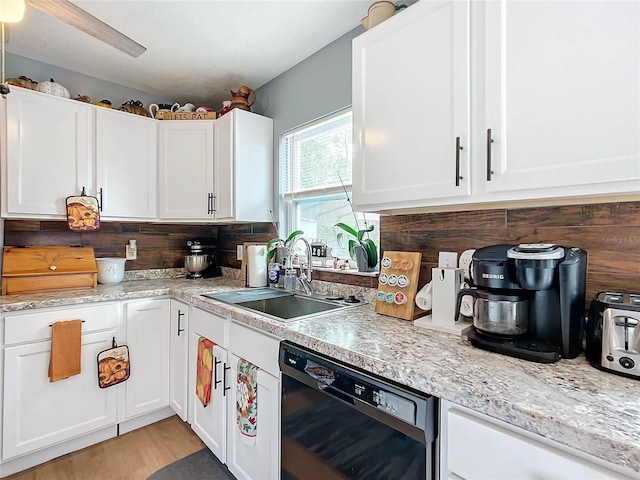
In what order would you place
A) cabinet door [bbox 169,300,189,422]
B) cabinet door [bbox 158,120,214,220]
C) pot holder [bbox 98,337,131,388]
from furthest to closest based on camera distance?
1. cabinet door [bbox 158,120,214,220]
2. cabinet door [bbox 169,300,189,422]
3. pot holder [bbox 98,337,131,388]

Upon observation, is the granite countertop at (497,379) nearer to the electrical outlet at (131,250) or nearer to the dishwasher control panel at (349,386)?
the dishwasher control panel at (349,386)

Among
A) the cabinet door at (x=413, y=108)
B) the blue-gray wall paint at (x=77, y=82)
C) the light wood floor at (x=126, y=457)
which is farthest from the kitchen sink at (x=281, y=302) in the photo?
the blue-gray wall paint at (x=77, y=82)

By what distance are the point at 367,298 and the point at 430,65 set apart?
3.77 feet

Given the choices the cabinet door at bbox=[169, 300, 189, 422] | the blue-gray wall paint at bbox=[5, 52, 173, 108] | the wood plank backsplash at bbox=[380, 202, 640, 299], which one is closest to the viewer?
the wood plank backsplash at bbox=[380, 202, 640, 299]

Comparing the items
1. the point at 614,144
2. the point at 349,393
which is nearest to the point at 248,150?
the point at 349,393

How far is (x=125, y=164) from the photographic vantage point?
2451 mm

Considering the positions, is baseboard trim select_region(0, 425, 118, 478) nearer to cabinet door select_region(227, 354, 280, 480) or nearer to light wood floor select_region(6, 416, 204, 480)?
light wood floor select_region(6, 416, 204, 480)

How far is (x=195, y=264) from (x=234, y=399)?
4.90 ft

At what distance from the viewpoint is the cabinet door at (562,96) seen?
823 mm

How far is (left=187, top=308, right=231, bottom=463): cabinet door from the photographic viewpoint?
1687mm

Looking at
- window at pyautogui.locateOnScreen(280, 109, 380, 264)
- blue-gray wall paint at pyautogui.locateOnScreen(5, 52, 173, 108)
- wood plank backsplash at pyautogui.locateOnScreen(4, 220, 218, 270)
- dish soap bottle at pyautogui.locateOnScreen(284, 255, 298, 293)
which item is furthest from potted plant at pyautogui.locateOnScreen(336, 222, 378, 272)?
blue-gray wall paint at pyautogui.locateOnScreen(5, 52, 173, 108)

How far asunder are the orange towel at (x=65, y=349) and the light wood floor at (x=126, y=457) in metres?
0.51

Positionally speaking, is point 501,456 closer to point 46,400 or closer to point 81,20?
point 81,20

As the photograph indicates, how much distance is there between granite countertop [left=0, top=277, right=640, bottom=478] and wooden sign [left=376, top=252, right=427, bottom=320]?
0.06 m
